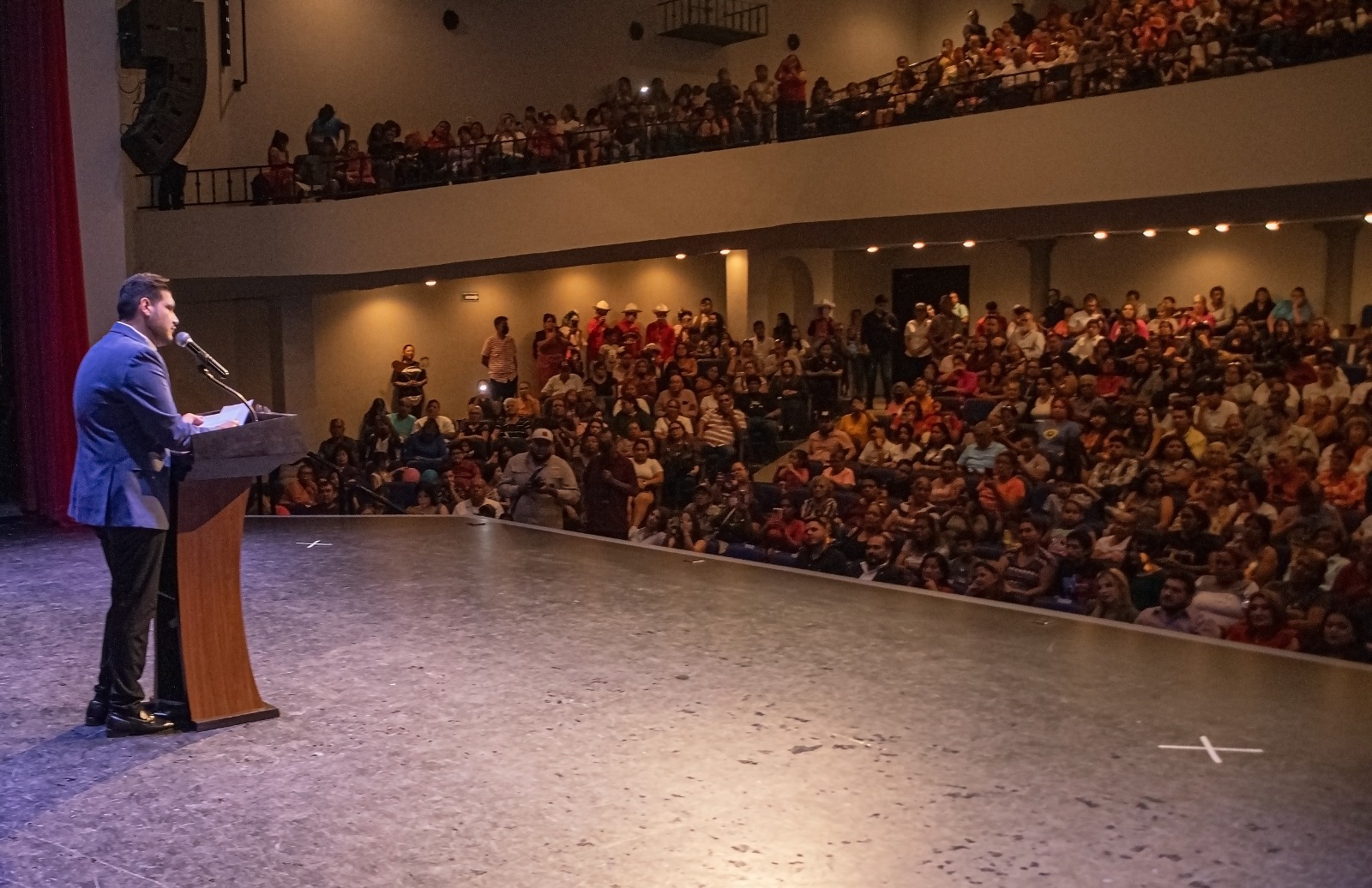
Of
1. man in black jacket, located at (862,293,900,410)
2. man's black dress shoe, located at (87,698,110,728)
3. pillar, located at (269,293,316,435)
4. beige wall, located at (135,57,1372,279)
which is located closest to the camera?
man's black dress shoe, located at (87,698,110,728)

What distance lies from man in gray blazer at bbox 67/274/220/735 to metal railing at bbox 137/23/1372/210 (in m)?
6.46

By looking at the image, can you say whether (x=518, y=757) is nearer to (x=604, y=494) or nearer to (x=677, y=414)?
(x=604, y=494)

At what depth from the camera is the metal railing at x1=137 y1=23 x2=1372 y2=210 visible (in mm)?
8469

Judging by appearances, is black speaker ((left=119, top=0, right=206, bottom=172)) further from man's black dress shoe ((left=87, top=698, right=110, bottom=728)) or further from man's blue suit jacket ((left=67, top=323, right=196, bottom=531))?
man's black dress shoe ((left=87, top=698, right=110, bottom=728))

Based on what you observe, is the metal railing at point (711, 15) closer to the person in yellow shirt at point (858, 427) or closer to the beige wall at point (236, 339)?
the beige wall at point (236, 339)

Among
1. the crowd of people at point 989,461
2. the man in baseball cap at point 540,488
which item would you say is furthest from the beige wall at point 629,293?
the man in baseball cap at point 540,488

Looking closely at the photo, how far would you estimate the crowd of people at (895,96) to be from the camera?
7406 millimetres

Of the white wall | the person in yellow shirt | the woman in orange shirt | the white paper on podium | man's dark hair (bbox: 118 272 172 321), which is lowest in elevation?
the woman in orange shirt

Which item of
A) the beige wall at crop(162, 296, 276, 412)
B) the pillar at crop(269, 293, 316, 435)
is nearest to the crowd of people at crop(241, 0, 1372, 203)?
the pillar at crop(269, 293, 316, 435)

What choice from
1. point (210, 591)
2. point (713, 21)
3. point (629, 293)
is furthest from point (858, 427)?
point (713, 21)

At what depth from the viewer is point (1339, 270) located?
1112cm

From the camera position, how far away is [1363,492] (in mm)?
5977

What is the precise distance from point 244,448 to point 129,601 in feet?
1.66

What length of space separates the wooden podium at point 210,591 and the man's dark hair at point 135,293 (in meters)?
0.41
